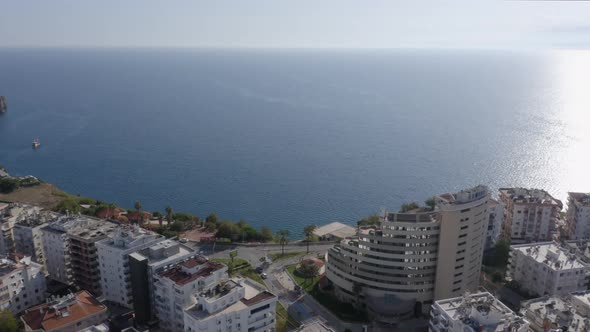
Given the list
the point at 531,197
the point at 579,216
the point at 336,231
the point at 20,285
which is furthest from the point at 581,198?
the point at 20,285

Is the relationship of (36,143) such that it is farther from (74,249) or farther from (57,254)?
(74,249)

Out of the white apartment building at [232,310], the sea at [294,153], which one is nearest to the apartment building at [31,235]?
the white apartment building at [232,310]

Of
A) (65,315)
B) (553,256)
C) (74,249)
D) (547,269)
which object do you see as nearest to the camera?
(65,315)

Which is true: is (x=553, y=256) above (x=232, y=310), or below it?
below

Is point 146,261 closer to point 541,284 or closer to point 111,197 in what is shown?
point 541,284

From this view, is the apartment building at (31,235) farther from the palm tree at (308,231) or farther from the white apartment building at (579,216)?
the white apartment building at (579,216)

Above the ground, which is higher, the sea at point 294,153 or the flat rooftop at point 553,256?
the flat rooftop at point 553,256

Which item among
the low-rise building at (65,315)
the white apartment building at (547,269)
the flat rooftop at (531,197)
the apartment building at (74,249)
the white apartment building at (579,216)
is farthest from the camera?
the flat rooftop at (531,197)
